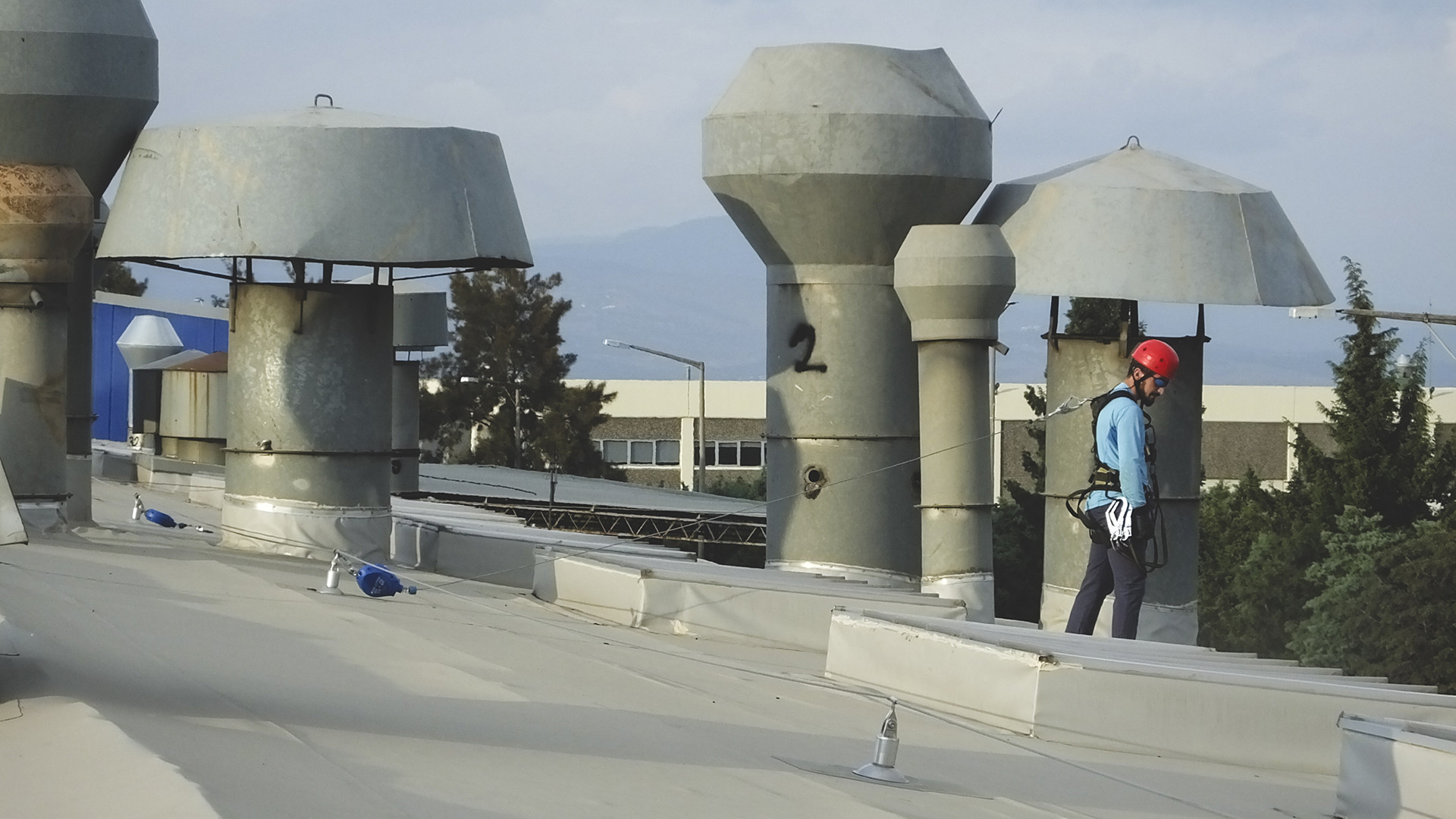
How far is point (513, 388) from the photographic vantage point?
74.4 metres

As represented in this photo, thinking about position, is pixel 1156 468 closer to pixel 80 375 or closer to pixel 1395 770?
pixel 80 375

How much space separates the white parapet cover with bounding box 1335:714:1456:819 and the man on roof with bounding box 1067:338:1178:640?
14.2ft

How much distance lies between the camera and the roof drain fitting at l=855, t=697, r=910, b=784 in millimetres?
6938

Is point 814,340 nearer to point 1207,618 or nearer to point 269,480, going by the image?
point 269,480

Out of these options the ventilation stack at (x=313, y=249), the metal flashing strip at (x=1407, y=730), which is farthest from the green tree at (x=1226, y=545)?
the metal flashing strip at (x=1407, y=730)

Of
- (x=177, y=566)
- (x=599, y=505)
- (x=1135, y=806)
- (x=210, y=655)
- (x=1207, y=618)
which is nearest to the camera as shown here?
(x=1135, y=806)

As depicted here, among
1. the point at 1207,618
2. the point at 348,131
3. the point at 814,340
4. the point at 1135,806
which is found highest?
the point at 348,131

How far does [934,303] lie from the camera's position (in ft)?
56.2

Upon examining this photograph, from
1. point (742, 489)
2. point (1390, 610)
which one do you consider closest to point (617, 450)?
point (742, 489)

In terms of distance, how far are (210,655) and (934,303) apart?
975cm

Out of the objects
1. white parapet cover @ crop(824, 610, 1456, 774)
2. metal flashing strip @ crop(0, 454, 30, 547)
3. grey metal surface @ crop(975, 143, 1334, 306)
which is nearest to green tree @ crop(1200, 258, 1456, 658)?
grey metal surface @ crop(975, 143, 1334, 306)

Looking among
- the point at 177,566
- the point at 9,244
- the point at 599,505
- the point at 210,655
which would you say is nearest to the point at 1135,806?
the point at 210,655

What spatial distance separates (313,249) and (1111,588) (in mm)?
6729

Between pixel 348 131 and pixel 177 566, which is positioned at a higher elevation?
pixel 348 131
